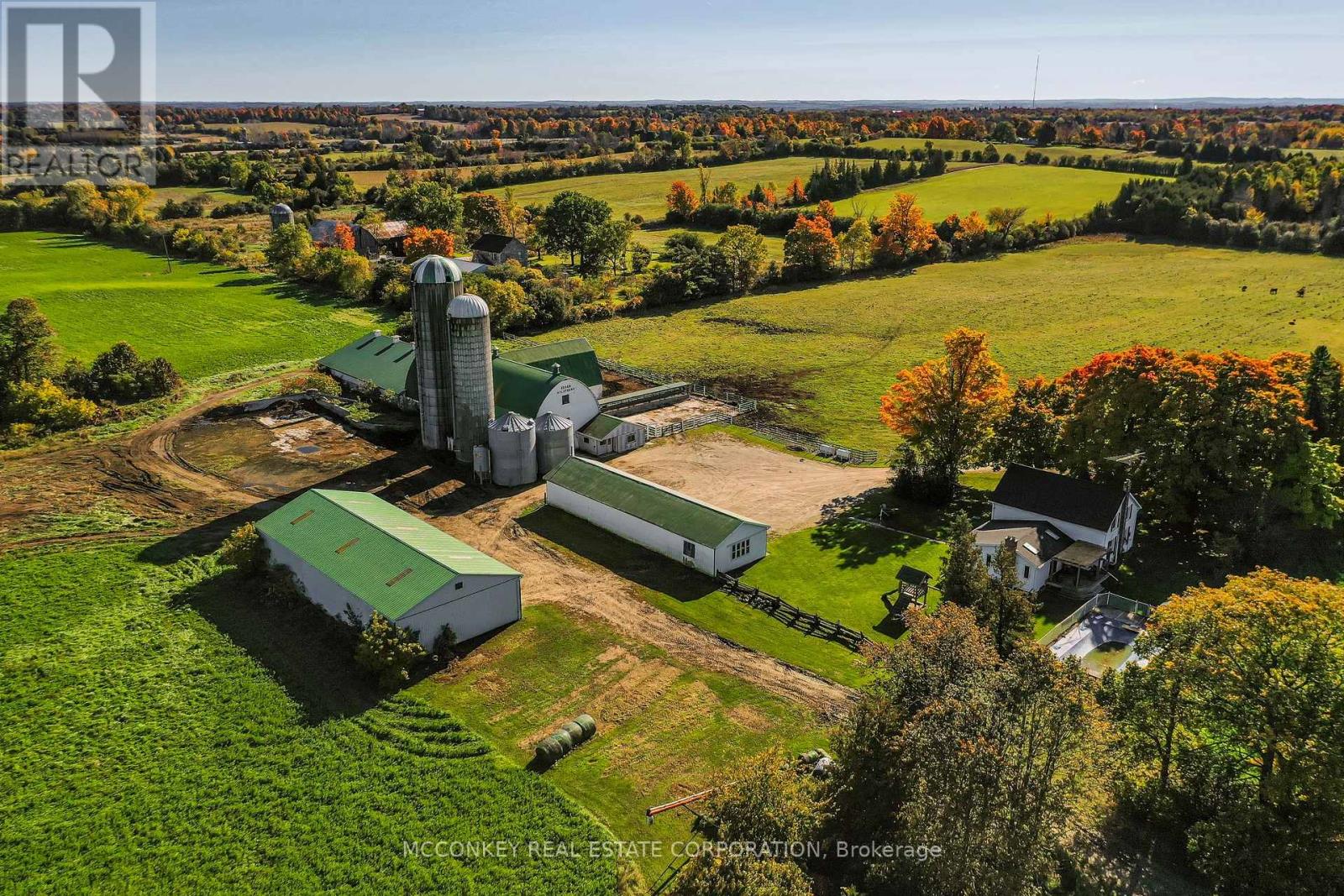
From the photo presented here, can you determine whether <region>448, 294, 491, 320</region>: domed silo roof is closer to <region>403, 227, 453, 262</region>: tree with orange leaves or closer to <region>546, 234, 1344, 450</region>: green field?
<region>546, 234, 1344, 450</region>: green field

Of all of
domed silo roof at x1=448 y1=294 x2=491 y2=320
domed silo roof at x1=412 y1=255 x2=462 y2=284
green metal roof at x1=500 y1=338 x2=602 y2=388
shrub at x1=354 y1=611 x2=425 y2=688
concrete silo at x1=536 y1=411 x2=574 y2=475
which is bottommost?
shrub at x1=354 y1=611 x2=425 y2=688

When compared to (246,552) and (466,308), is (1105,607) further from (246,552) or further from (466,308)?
(246,552)

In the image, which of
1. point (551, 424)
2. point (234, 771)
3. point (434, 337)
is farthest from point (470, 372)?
point (234, 771)

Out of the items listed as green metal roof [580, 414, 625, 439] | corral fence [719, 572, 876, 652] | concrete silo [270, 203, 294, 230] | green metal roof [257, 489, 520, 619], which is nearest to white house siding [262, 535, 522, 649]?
green metal roof [257, 489, 520, 619]

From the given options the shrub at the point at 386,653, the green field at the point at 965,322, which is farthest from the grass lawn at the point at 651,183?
the shrub at the point at 386,653

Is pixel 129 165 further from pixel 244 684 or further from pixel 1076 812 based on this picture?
pixel 1076 812

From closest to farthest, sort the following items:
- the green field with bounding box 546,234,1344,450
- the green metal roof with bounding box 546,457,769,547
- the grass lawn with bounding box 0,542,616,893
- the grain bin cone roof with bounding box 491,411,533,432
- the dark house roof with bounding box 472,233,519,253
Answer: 1. the grass lawn with bounding box 0,542,616,893
2. the green metal roof with bounding box 546,457,769,547
3. the grain bin cone roof with bounding box 491,411,533,432
4. the green field with bounding box 546,234,1344,450
5. the dark house roof with bounding box 472,233,519,253

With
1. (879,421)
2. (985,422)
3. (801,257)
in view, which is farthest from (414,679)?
(801,257)
